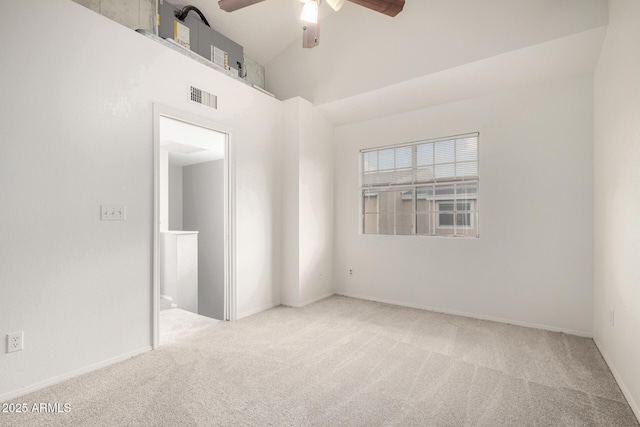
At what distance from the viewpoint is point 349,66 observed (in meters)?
3.76

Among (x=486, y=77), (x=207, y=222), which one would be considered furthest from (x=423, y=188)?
(x=207, y=222)

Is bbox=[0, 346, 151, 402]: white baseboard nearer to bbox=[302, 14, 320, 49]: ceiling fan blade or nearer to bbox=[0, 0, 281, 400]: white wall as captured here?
bbox=[0, 0, 281, 400]: white wall

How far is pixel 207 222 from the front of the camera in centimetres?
612

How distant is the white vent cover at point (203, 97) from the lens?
9.85 ft

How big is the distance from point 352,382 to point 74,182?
7.86ft

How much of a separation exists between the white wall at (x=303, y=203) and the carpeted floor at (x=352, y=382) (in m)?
0.97

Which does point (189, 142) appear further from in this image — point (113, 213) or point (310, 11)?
point (310, 11)

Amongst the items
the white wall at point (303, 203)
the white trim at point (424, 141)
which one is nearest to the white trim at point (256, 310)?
the white wall at point (303, 203)

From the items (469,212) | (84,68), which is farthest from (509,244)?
(84,68)

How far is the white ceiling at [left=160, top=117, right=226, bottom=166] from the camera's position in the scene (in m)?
3.55

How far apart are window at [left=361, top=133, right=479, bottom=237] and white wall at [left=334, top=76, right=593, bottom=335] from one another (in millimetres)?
122

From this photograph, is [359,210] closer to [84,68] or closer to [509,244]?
[509,244]

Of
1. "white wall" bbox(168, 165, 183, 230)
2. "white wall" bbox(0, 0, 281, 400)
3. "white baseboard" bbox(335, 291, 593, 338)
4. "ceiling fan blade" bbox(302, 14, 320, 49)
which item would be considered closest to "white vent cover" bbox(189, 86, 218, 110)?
"white wall" bbox(0, 0, 281, 400)

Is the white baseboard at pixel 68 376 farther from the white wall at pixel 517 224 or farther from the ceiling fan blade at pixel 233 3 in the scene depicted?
the white wall at pixel 517 224
